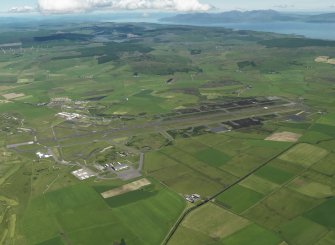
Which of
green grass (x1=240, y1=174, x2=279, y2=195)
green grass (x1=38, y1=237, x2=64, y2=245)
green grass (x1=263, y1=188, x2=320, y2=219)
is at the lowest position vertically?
green grass (x1=38, y1=237, x2=64, y2=245)

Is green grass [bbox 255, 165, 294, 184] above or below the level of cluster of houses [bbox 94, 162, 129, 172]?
above

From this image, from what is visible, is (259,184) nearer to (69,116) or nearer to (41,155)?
(41,155)

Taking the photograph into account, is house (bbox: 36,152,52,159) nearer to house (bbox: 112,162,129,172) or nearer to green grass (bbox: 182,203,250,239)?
house (bbox: 112,162,129,172)


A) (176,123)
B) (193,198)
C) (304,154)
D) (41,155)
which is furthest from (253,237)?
(176,123)

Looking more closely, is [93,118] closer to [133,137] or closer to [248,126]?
[133,137]

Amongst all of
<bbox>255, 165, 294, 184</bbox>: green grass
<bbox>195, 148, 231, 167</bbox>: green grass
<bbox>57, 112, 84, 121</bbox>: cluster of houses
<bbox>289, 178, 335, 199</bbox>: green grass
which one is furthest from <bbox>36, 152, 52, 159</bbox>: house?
<bbox>289, 178, 335, 199</bbox>: green grass

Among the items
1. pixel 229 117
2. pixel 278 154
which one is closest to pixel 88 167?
pixel 278 154
